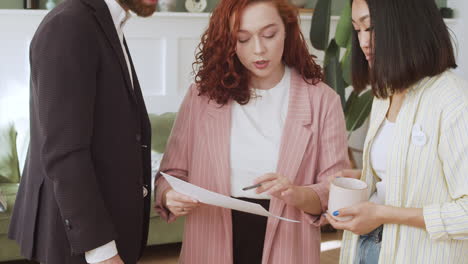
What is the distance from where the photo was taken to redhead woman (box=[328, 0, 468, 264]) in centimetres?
128

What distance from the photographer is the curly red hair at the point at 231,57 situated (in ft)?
5.48

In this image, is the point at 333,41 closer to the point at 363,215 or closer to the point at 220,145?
the point at 220,145

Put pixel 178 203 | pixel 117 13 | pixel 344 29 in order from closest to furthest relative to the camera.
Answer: pixel 117 13 < pixel 178 203 < pixel 344 29

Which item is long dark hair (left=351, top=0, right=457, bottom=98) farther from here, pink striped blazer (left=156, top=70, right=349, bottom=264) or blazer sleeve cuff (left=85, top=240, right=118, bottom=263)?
blazer sleeve cuff (left=85, top=240, right=118, bottom=263)

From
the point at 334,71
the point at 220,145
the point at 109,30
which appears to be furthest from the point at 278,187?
the point at 334,71

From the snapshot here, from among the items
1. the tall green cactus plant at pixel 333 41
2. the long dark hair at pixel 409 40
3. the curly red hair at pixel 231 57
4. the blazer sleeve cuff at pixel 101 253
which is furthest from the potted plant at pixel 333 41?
the blazer sleeve cuff at pixel 101 253

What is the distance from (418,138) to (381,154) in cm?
16

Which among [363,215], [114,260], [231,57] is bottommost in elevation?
[114,260]

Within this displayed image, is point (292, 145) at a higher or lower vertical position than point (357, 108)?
higher

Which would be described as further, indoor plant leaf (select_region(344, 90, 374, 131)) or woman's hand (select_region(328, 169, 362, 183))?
indoor plant leaf (select_region(344, 90, 374, 131))

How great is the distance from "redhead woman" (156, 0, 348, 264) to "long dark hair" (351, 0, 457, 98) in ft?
1.14

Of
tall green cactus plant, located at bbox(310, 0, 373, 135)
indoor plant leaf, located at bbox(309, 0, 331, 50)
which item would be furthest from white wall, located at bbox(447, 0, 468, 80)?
indoor plant leaf, located at bbox(309, 0, 331, 50)

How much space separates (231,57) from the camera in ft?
5.57

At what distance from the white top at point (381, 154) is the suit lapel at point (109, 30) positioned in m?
0.63
